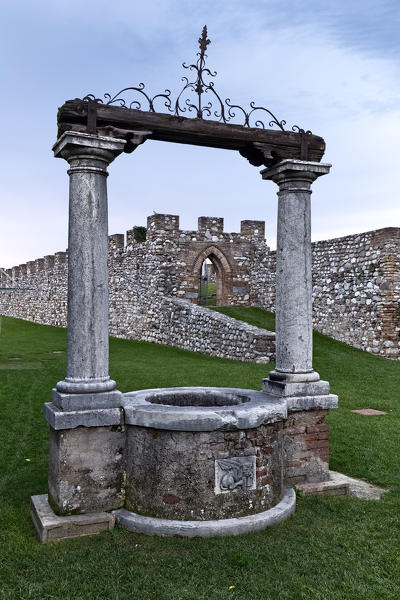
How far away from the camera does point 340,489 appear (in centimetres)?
520

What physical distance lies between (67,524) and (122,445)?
71cm

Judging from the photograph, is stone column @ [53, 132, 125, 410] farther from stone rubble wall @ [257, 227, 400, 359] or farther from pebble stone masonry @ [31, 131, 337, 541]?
stone rubble wall @ [257, 227, 400, 359]

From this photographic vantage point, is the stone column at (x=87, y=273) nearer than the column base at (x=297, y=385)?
Yes

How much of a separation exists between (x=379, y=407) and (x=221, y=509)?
A: 530cm

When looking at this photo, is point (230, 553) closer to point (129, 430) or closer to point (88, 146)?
point (129, 430)

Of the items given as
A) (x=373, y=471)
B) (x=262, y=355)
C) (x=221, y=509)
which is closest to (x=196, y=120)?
(x=221, y=509)

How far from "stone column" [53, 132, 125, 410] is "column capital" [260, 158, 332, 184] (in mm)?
1532

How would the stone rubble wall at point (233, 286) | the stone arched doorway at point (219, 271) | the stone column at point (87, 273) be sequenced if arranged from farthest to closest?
the stone arched doorway at point (219, 271), the stone rubble wall at point (233, 286), the stone column at point (87, 273)

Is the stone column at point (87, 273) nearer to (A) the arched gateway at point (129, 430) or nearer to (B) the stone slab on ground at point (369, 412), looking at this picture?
(A) the arched gateway at point (129, 430)

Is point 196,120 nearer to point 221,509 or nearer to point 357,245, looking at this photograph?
point 221,509

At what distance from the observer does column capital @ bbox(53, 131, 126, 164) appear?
4473 mm

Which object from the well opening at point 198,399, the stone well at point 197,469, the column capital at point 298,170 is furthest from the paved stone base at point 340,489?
the column capital at point 298,170

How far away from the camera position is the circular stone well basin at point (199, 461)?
14.1ft

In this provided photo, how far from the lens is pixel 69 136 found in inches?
176
